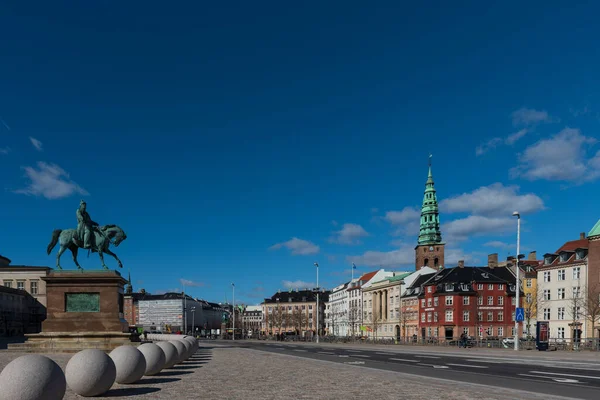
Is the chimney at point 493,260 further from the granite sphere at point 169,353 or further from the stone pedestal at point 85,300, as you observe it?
the granite sphere at point 169,353

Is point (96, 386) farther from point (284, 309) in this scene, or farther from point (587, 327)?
point (284, 309)

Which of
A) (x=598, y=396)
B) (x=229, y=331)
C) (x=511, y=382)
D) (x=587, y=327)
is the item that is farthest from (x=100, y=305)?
(x=229, y=331)

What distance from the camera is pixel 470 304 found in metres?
101

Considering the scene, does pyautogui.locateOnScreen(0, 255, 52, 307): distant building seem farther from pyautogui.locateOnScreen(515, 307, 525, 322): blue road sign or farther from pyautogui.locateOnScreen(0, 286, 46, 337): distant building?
pyautogui.locateOnScreen(515, 307, 525, 322): blue road sign

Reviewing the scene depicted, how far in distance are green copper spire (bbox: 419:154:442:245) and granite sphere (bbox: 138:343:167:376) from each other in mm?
135345

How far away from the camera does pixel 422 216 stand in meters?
155

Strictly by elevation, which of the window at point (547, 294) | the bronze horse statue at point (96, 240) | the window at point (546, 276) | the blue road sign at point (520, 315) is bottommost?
the window at point (547, 294)

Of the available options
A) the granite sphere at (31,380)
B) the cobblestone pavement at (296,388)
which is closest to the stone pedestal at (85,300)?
the cobblestone pavement at (296,388)

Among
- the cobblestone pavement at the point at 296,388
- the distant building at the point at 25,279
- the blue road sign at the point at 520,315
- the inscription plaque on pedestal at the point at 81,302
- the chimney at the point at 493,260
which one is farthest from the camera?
the chimney at the point at 493,260

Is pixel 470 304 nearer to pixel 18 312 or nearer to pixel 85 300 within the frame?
pixel 85 300

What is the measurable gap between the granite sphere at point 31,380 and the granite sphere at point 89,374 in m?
2.35

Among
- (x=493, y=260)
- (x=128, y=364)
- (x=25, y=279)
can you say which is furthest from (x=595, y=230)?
(x=25, y=279)

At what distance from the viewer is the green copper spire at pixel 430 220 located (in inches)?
5891

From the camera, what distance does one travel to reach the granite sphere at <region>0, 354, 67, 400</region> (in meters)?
10.5
